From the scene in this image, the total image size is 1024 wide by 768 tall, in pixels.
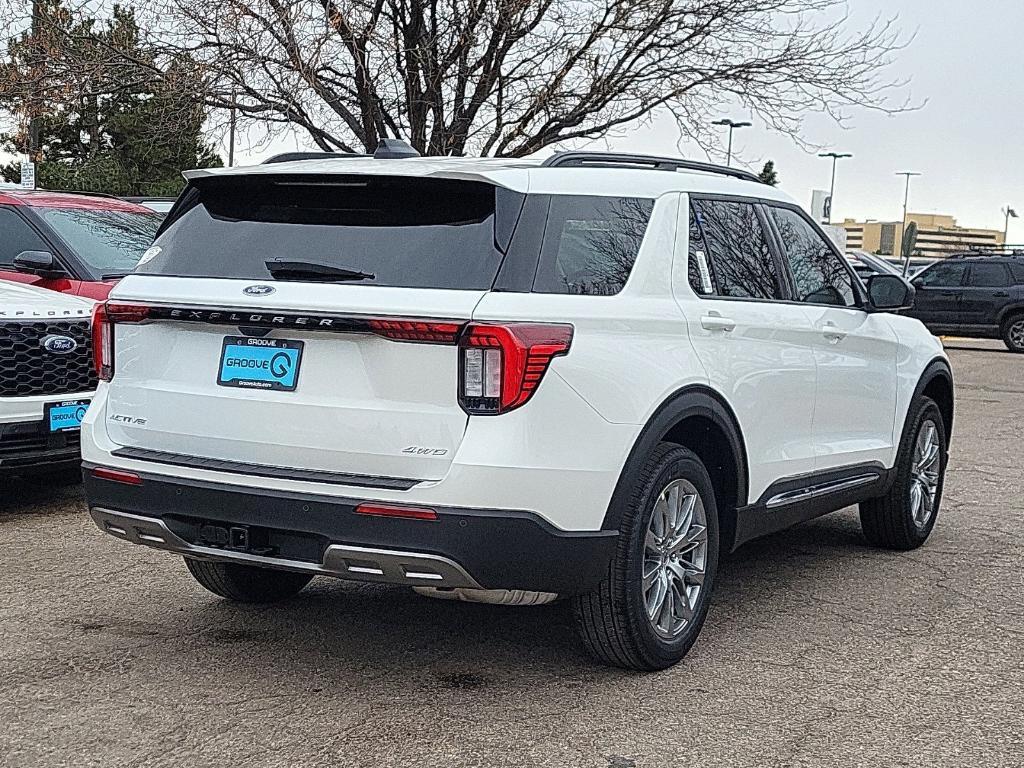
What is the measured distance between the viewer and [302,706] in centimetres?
436

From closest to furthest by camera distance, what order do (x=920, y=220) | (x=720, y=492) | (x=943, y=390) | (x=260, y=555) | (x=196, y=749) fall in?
(x=196, y=749) < (x=260, y=555) < (x=720, y=492) < (x=943, y=390) < (x=920, y=220)

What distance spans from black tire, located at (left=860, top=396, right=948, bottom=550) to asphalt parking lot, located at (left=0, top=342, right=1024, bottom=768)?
216mm

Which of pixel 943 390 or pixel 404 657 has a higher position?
pixel 943 390

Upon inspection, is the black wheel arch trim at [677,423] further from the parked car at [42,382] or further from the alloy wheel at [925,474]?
the parked car at [42,382]

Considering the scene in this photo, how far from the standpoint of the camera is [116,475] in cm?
455

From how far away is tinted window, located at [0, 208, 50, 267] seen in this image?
9.01 m

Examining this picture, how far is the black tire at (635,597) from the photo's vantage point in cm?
440

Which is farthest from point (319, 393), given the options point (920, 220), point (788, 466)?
point (920, 220)

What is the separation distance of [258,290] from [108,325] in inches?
29.4

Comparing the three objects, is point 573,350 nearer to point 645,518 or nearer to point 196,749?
point 645,518

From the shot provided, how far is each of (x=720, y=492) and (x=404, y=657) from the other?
1.35m

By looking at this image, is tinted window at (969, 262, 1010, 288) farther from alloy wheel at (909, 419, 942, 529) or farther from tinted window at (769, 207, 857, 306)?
tinted window at (769, 207, 857, 306)

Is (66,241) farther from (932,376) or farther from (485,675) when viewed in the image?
(932,376)

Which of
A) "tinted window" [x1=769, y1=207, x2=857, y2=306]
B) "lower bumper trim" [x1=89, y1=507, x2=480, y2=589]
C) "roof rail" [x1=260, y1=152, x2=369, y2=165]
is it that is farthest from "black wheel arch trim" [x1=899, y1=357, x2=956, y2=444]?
"lower bumper trim" [x1=89, y1=507, x2=480, y2=589]
